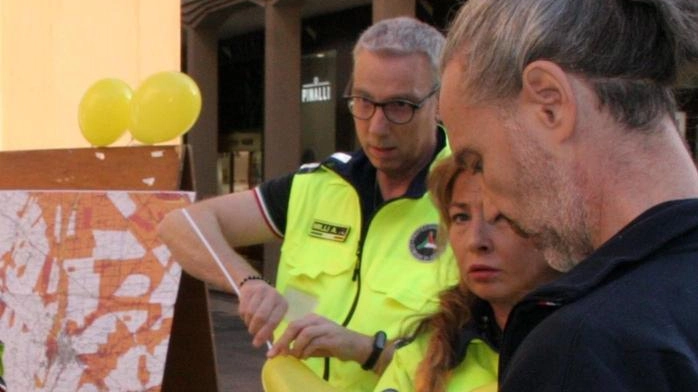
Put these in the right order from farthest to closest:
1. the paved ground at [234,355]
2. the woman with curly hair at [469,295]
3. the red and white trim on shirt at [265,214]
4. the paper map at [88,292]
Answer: the paved ground at [234,355], the paper map at [88,292], the red and white trim on shirt at [265,214], the woman with curly hair at [469,295]

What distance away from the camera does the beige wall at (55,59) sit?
21.6 feet

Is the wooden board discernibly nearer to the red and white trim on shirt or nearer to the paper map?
the paper map

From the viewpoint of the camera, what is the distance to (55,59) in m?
6.64

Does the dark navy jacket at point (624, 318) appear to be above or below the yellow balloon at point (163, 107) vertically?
below

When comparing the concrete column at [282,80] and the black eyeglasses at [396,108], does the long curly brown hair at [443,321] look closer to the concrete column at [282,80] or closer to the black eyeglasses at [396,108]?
the black eyeglasses at [396,108]

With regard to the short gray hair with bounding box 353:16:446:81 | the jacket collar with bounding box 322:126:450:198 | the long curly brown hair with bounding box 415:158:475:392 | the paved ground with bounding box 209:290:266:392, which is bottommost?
the paved ground with bounding box 209:290:266:392

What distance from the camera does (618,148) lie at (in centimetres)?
99

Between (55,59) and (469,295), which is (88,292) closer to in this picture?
(469,295)

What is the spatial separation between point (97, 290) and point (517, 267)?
9.28 feet

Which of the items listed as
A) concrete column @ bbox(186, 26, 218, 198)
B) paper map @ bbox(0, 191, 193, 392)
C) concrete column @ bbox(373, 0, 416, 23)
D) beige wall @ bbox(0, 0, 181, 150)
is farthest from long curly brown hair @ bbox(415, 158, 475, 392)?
concrete column @ bbox(186, 26, 218, 198)

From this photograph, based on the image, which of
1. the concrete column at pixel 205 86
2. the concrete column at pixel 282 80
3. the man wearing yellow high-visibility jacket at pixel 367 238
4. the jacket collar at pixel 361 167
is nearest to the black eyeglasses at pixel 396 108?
the man wearing yellow high-visibility jacket at pixel 367 238

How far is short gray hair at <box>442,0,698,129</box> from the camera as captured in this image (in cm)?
101

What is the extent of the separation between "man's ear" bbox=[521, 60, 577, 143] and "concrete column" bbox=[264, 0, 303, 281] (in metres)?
10.7

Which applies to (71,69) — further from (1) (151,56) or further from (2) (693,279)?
(2) (693,279)
